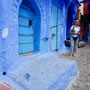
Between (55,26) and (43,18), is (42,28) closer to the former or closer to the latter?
(43,18)

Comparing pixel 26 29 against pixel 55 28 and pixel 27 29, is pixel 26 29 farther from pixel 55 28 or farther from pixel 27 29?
pixel 55 28

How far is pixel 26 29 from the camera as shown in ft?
11.6

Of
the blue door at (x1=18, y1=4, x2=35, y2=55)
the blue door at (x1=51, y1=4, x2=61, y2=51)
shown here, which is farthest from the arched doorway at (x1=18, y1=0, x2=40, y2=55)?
the blue door at (x1=51, y1=4, x2=61, y2=51)

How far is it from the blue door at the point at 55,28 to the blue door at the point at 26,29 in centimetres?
162

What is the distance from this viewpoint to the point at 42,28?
3965mm

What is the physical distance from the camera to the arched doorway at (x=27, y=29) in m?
3.29

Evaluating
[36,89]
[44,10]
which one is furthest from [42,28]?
[36,89]

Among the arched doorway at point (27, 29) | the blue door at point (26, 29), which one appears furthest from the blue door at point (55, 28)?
the blue door at point (26, 29)

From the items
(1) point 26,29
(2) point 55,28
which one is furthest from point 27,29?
(2) point 55,28

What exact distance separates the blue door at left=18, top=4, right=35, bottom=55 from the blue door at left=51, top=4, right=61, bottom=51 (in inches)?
63.7

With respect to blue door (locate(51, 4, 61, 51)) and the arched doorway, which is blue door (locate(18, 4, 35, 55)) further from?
blue door (locate(51, 4, 61, 51))

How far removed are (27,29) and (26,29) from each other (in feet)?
0.18

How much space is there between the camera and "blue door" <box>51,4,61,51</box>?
17.1 feet

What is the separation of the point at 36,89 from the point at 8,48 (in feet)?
3.95
